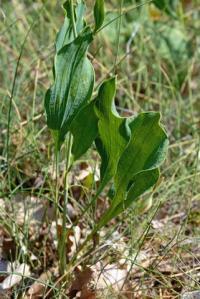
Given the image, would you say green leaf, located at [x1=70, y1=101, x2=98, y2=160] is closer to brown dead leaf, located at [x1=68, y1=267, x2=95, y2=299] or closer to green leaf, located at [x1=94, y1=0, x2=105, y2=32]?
green leaf, located at [x1=94, y1=0, x2=105, y2=32]

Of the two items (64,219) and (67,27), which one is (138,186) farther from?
(67,27)

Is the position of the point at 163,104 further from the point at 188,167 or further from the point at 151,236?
the point at 151,236

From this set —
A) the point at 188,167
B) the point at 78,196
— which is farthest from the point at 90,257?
the point at 188,167

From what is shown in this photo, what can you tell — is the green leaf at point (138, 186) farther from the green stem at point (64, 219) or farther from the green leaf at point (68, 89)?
the green leaf at point (68, 89)

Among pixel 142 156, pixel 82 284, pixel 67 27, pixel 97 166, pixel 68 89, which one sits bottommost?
pixel 82 284

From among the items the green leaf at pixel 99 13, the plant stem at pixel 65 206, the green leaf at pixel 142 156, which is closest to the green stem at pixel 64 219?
the plant stem at pixel 65 206

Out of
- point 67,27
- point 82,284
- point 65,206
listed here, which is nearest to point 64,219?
point 65,206

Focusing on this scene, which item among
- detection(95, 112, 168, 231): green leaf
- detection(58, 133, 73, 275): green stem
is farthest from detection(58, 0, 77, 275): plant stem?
detection(95, 112, 168, 231): green leaf

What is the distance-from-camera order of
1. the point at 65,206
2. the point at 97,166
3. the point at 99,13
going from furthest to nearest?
1. the point at 97,166
2. the point at 65,206
3. the point at 99,13
